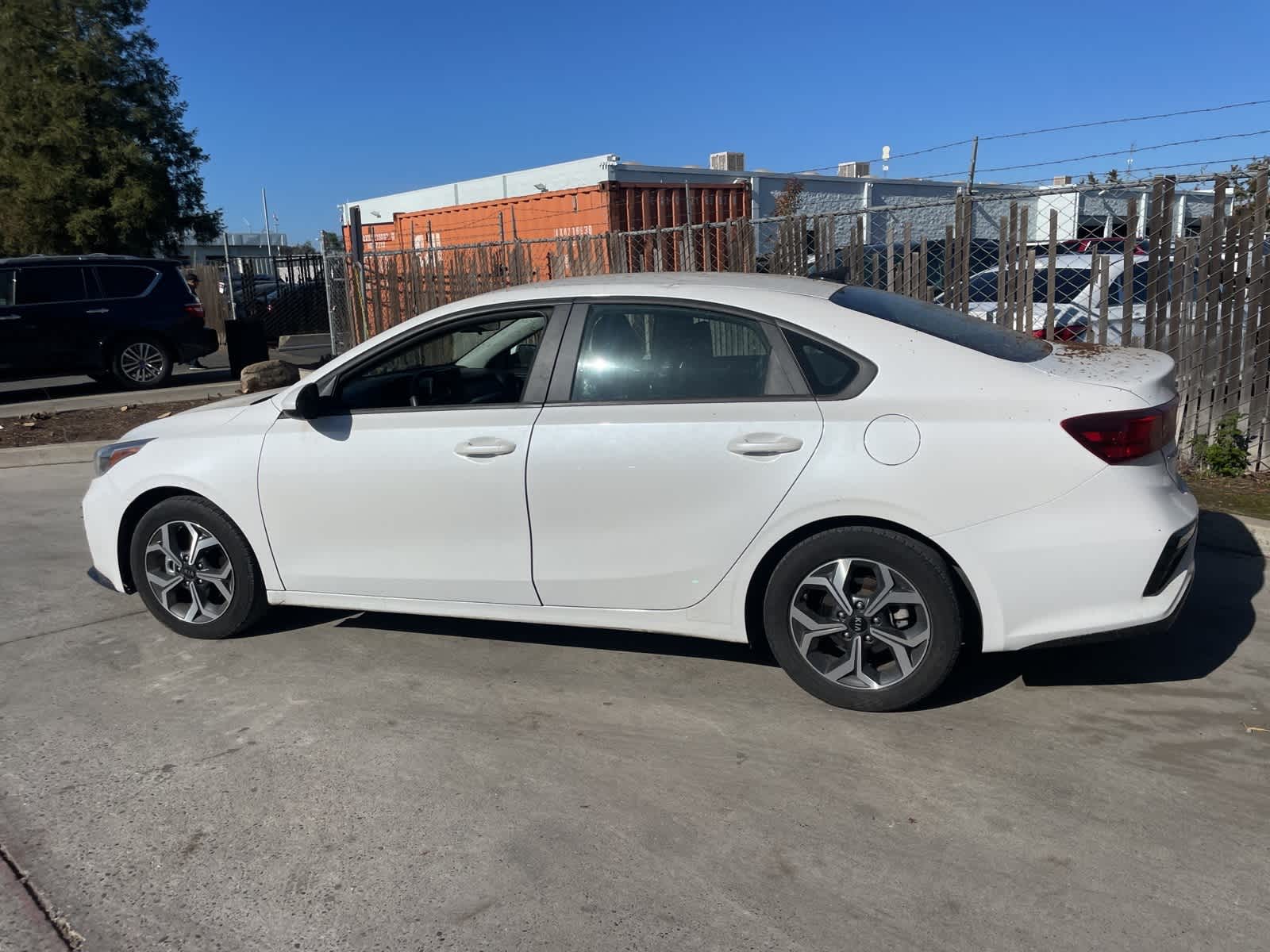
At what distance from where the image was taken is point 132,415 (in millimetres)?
11562

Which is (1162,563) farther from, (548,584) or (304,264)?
(304,264)

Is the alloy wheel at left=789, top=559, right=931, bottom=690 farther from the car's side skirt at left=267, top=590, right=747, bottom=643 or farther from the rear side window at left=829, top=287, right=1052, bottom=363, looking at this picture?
the rear side window at left=829, top=287, right=1052, bottom=363

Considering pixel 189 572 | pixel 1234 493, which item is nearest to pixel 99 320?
pixel 189 572

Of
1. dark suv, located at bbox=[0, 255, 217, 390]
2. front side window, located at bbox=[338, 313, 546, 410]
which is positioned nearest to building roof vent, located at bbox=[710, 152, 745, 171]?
dark suv, located at bbox=[0, 255, 217, 390]

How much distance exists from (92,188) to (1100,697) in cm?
2448

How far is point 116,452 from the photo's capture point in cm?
483

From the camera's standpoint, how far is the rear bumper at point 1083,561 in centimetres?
342

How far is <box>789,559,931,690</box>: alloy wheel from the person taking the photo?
3.64m

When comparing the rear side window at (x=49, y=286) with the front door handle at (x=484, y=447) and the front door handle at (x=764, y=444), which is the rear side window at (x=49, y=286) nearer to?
the front door handle at (x=484, y=447)

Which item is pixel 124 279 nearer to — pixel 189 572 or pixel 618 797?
pixel 189 572

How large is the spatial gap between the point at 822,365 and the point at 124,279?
1273cm

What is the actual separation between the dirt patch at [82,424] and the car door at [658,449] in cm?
708

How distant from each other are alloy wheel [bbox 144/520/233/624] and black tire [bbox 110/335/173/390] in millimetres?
10377

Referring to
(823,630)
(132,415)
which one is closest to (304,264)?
(132,415)
